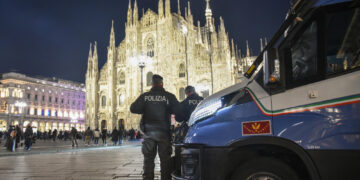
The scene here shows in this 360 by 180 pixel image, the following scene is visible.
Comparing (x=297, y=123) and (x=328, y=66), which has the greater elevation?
(x=328, y=66)

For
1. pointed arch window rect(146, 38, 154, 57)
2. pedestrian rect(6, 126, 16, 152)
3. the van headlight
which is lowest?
pedestrian rect(6, 126, 16, 152)

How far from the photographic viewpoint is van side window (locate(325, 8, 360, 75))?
2207 millimetres

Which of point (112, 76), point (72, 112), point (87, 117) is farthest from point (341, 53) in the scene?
point (72, 112)

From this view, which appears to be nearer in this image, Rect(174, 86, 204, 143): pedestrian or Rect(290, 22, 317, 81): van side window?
Rect(290, 22, 317, 81): van side window

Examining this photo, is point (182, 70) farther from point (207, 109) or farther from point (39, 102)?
point (39, 102)

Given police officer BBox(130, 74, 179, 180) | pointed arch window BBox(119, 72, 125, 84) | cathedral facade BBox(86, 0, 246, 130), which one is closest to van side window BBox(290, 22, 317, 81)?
police officer BBox(130, 74, 179, 180)

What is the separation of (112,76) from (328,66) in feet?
134

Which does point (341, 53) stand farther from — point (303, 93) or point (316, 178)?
point (316, 178)

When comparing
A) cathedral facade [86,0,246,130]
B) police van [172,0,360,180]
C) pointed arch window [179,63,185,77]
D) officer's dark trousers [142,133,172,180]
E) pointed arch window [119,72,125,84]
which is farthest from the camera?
pointed arch window [119,72,125,84]

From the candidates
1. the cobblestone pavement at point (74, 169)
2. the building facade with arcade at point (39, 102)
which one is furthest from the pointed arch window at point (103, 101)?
the cobblestone pavement at point (74, 169)

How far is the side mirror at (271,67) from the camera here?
2.29 metres

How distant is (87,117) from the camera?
42250 mm

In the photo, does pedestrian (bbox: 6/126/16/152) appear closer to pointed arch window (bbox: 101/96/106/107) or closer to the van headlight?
the van headlight

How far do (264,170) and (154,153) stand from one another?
1.70 m
